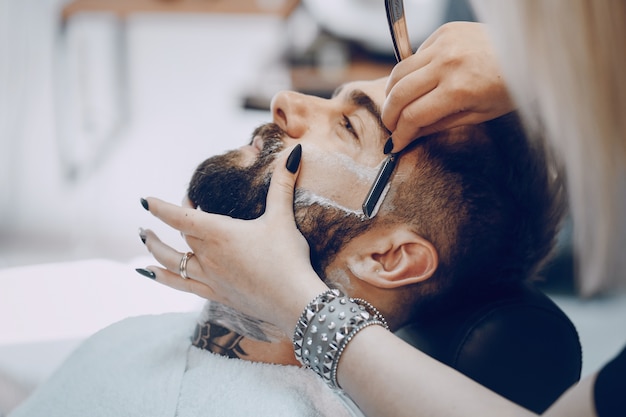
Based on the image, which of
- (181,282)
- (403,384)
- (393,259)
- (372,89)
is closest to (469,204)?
(393,259)

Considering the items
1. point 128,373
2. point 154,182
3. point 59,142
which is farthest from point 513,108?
point 59,142

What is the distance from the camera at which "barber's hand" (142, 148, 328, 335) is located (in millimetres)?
899

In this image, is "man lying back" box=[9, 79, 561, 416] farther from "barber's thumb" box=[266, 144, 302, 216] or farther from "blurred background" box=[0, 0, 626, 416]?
"blurred background" box=[0, 0, 626, 416]

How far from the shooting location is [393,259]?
1058 millimetres

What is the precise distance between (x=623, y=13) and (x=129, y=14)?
2228mm

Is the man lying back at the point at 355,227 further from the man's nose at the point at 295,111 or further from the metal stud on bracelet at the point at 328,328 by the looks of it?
the metal stud on bracelet at the point at 328,328

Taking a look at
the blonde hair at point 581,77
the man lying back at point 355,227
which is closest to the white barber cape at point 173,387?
the man lying back at point 355,227

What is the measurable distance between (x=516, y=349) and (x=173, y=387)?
542 millimetres

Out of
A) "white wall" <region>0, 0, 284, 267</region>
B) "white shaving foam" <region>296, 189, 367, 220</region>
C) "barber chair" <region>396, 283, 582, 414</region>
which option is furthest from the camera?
"white wall" <region>0, 0, 284, 267</region>

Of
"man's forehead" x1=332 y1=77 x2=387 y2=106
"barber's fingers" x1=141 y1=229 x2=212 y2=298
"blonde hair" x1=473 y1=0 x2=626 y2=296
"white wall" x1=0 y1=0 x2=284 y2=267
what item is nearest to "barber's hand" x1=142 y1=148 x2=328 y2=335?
"barber's fingers" x1=141 y1=229 x2=212 y2=298

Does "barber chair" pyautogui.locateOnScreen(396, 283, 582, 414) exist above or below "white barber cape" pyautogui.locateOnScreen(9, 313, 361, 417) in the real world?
above

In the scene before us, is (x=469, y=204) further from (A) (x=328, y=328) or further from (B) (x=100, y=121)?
(B) (x=100, y=121)

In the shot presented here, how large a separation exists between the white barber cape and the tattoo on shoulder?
0.01 metres

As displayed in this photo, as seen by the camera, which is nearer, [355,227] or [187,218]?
[187,218]
